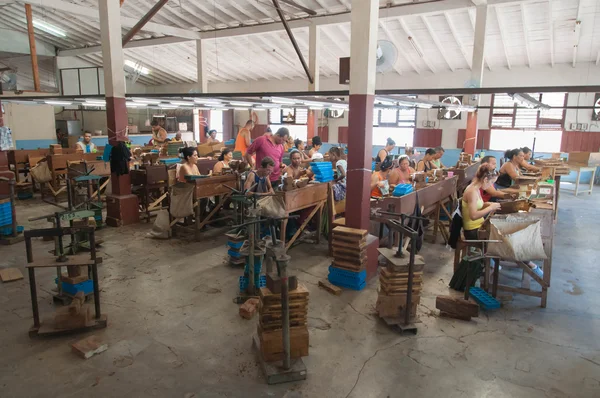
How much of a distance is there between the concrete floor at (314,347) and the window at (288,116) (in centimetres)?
1589

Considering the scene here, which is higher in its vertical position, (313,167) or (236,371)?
(313,167)

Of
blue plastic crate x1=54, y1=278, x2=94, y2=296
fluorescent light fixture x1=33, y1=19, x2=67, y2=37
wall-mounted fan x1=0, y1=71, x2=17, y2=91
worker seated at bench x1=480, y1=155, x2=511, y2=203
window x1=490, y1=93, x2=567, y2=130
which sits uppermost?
fluorescent light fixture x1=33, y1=19, x2=67, y2=37

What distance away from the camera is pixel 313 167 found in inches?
273

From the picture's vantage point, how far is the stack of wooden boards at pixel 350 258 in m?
5.23

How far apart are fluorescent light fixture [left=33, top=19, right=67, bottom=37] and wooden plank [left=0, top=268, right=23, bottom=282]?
1498cm

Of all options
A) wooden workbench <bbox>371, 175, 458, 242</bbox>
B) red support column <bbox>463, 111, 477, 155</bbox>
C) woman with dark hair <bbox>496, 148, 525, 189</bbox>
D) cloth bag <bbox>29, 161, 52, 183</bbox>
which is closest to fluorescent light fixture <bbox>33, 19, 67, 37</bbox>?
cloth bag <bbox>29, 161, 52, 183</bbox>

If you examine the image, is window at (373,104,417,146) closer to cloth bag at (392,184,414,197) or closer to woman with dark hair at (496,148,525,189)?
woman with dark hair at (496,148,525,189)

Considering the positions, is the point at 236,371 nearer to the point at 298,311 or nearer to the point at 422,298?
the point at 298,311

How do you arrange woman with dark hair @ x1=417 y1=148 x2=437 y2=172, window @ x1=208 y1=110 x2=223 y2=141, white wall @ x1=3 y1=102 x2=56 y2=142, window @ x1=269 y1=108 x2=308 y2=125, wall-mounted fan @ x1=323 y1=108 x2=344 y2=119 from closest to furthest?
woman with dark hair @ x1=417 y1=148 x2=437 y2=172, white wall @ x1=3 y1=102 x2=56 y2=142, wall-mounted fan @ x1=323 y1=108 x2=344 y2=119, window @ x1=269 y1=108 x2=308 y2=125, window @ x1=208 y1=110 x2=223 y2=141

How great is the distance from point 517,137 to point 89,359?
55.0ft

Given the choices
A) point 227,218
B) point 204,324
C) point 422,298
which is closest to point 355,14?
point 422,298

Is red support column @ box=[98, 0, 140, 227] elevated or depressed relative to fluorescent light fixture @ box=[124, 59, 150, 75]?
depressed

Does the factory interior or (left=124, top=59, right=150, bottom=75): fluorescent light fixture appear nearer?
the factory interior

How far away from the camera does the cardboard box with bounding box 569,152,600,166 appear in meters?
12.4
